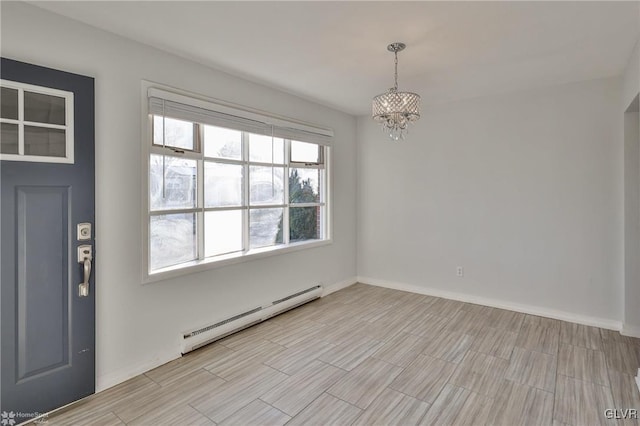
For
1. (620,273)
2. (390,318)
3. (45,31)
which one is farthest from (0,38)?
(620,273)

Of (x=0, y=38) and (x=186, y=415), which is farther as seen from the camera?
(x=186, y=415)

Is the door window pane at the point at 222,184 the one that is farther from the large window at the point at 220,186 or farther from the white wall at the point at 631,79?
the white wall at the point at 631,79

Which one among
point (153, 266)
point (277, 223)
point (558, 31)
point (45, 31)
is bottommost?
point (153, 266)

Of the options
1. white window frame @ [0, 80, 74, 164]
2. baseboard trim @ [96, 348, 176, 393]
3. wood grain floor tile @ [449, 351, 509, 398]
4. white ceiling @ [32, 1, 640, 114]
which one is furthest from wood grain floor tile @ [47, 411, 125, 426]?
white ceiling @ [32, 1, 640, 114]

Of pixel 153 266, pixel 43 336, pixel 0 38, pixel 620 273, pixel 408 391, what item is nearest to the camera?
pixel 0 38

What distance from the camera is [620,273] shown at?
3.40m

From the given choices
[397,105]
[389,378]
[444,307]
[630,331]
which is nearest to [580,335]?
[630,331]

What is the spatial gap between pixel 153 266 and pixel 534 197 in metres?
4.07

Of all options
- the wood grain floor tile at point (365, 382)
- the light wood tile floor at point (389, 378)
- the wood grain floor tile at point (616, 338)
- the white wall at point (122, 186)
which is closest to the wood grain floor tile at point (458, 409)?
the light wood tile floor at point (389, 378)

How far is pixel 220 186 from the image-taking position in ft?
10.9

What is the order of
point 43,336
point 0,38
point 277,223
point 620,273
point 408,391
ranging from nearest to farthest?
point 0,38
point 43,336
point 408,391
point 620,273
point 277,223

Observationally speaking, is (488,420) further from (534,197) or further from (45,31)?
(45,31)

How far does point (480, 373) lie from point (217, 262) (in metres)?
2.45

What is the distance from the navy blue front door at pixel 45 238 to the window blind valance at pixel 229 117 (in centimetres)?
53
